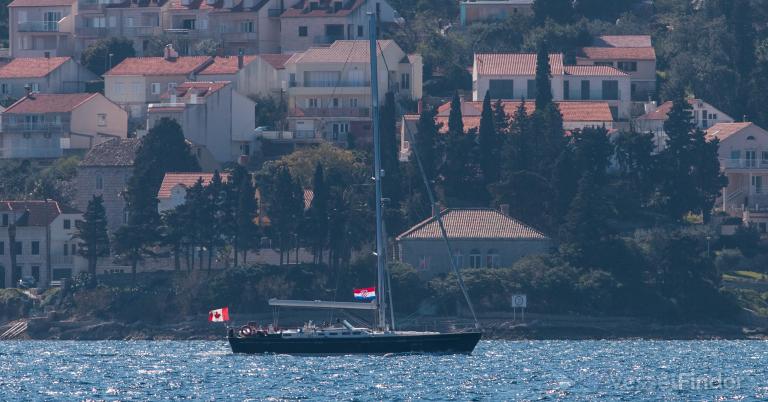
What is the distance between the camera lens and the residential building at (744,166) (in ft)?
427

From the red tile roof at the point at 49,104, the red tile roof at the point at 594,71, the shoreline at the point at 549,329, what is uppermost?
the red tile roof at the point at 594,71

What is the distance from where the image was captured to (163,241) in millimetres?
117875

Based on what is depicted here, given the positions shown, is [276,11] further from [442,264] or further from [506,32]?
[442,264]

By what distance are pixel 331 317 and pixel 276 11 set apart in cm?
4861

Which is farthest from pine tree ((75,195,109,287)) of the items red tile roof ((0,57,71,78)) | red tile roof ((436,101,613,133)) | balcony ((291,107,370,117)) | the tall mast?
red tile roof ((0,57,71,78))

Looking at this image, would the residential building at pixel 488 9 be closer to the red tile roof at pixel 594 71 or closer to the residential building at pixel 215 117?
the red tile roof at pixel 594 71

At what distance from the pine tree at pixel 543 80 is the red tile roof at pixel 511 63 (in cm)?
430

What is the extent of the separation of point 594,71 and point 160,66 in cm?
2632

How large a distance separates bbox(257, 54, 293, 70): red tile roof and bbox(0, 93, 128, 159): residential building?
1013 cm

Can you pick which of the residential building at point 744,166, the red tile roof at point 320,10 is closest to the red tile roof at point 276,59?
the red tile roof at point 320,10

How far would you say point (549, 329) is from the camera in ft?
370

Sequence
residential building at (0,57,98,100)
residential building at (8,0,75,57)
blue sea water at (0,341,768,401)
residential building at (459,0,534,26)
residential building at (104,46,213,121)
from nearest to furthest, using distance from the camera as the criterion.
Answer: blue sea water at (0,341,768,401) < residential building at (104,46,213,121) < residential building at (0,57,98,100) < residential building at (8,0,75,57) < residential building at (459,0,534,26)

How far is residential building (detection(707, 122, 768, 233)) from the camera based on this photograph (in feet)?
427

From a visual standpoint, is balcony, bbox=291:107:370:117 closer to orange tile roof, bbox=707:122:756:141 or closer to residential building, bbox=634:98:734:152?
residential building, bbox=634:98:734:152
